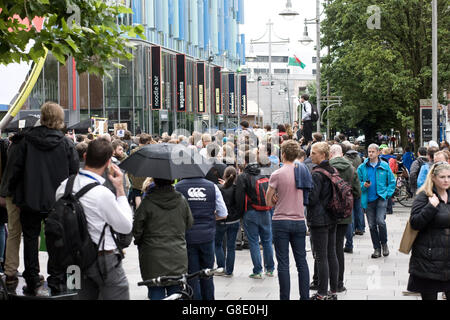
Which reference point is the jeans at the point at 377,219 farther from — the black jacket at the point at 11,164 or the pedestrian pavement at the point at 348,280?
the black jacket at the point at 11,164

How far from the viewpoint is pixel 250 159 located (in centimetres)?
1138

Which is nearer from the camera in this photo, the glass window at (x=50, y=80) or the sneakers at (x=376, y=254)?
the sneakers at (x=376, y=254)

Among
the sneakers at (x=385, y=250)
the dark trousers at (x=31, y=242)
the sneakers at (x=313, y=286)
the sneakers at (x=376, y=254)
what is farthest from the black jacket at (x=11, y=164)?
the sneakers at (x=385, y=250)

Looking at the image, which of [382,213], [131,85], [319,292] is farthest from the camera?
[131,85]

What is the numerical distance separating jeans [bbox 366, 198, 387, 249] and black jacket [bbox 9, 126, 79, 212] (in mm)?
6462

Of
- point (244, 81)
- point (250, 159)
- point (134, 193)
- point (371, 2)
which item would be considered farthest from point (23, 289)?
point (244, 81)

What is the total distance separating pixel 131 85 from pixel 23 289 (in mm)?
38279

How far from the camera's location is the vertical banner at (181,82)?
52.4 metres

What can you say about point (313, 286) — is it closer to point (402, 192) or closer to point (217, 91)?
point (402, 192)

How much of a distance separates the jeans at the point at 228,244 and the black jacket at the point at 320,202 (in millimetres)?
2311

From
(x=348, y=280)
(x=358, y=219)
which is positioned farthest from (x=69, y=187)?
(x=358, y=219)

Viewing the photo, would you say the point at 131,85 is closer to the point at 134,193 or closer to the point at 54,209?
the point at 134,193

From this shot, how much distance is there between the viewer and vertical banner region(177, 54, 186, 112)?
52375 mm
